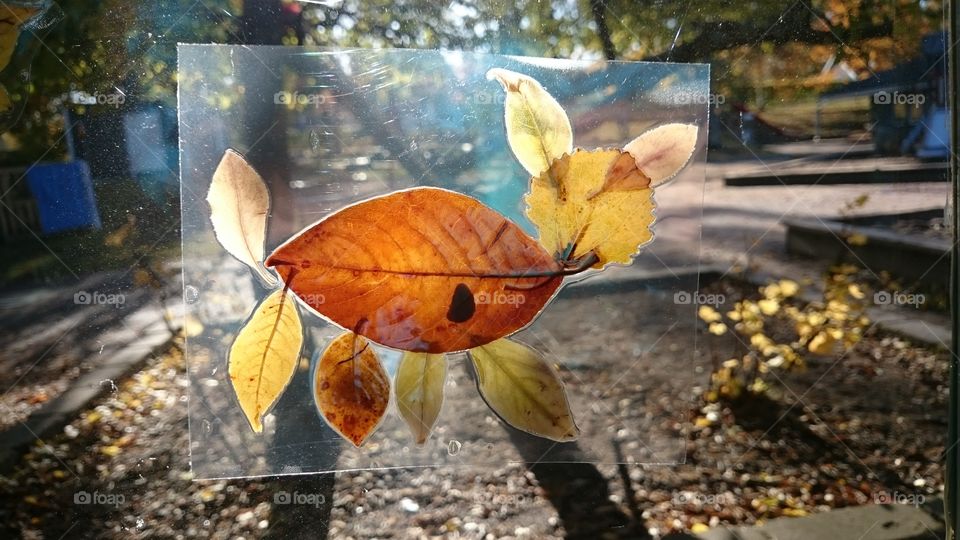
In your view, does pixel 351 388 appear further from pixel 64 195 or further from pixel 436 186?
pixel 64 195

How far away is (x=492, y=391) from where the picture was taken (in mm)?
1314

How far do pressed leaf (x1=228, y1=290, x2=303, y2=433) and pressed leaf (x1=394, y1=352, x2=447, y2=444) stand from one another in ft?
0.72

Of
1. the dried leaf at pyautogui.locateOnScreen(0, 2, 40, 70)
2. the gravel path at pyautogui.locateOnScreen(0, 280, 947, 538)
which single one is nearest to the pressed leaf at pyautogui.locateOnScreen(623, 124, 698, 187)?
the gravel path at pyautogui.locateOnScreen(0, 280, 947, 538)

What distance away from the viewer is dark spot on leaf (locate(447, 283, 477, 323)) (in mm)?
1262

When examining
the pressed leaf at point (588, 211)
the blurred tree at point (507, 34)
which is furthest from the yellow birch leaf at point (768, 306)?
the blurred tree at point (507, 34)

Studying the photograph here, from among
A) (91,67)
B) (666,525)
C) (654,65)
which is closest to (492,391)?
(666,525)

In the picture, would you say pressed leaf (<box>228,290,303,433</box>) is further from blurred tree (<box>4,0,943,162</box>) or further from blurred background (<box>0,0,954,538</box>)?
blurred tree (<box>4,0,943,162</box>)

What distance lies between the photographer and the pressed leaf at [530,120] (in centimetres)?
125

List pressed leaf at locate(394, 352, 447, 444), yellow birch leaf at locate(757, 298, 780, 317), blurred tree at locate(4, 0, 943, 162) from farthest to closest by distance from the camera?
yellow birch leaf at locate(757, 298, 780, 317), pressed leaf at locate(394, 352, 447, 444), blurred tree at locate(4, 0, 943, 162)

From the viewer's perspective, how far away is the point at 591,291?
4.31ft

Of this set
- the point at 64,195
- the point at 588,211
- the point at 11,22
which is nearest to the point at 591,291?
the point at 588,211

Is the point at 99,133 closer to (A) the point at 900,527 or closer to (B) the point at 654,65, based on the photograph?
(B) the point at 654,65

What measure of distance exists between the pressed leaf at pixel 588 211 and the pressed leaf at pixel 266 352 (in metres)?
0.53

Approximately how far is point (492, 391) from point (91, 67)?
1012 mm
